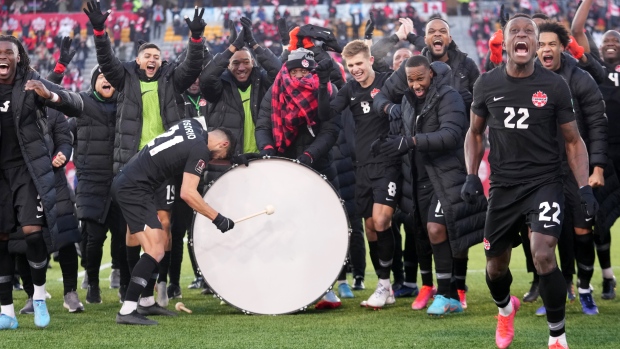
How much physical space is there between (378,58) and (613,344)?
431 centimetres

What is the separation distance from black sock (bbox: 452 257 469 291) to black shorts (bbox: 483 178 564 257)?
1870 millimetres

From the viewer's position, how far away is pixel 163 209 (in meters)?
8.02

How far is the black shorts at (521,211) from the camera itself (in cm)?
552

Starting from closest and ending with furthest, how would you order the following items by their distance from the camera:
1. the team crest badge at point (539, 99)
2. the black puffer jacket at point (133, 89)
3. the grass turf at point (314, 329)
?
the team crest badge at point (539, 99), the grass turf at point (314, 329), the black puffer jacket at point (133, 89)

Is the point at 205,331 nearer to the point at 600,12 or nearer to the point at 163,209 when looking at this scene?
the point at 163,209

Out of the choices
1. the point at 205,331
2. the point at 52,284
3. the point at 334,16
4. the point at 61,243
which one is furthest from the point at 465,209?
the point at 334,16

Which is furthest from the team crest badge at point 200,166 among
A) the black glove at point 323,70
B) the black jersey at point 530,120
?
the black jersey at point 530,120

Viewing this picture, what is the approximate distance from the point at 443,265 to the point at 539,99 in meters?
2.34

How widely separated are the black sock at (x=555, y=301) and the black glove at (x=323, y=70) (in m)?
3.31

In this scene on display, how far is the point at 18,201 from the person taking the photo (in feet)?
22.5

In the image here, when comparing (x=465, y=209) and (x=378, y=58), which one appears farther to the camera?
(x=378, y=58)

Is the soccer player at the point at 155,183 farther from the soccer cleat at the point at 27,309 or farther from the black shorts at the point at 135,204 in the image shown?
the soccer cleat at the point at 27,309

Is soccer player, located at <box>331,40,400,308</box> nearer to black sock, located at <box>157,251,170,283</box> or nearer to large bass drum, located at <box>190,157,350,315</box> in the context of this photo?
large bass drum, located at <box>190,157,350,315</box>

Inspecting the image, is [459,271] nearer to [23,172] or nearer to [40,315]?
[40,315]
